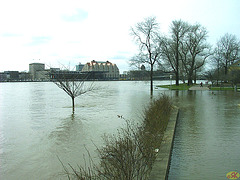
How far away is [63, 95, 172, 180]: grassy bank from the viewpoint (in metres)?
4.39

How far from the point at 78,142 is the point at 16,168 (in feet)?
9.16

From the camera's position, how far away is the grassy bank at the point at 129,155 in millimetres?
4389

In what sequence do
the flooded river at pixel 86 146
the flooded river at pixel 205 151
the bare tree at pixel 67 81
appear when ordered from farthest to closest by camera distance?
the bare tree at pixel 67 81
the flooded river at pixel 86 146
the flooded river at pixel 205 151

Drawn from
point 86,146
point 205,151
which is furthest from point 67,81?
point 205,151

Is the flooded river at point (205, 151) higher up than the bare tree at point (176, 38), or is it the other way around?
the bare tree at point (176, 38)

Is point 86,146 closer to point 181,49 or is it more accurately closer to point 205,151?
point 205,151

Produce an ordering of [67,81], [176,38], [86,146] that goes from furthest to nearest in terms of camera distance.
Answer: [176,38], [67,81], [86,146]

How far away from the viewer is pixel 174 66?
55.7 m

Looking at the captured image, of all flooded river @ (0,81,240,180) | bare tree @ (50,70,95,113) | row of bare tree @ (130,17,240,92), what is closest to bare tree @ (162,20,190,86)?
row of bare tree @ (130,17,240,92)

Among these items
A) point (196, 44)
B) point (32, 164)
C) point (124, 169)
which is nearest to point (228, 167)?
point (124, 169)

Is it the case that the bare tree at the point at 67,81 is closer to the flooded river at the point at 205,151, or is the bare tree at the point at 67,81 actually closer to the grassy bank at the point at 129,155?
the grassy bank at the point at 129,155

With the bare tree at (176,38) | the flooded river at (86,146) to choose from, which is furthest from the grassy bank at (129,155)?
the bare tree at (176,38)

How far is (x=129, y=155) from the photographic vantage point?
562 centimetres

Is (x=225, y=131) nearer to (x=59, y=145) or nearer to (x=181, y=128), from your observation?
(x=181, y=128)
